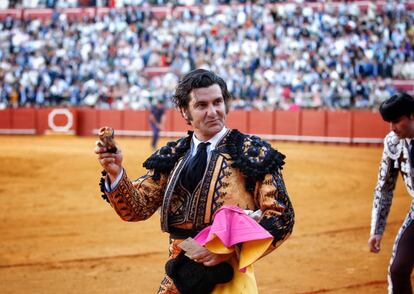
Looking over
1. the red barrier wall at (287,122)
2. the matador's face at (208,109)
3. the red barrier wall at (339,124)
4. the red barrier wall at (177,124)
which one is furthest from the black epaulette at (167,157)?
the red barrier wall at (177,124)

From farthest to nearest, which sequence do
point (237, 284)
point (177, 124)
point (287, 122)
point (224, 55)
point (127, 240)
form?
point (177, 124) → point (224, 55) → point (287, 122) → point (127, 240) → point (237, 284)

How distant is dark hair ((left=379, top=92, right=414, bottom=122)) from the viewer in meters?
3.24

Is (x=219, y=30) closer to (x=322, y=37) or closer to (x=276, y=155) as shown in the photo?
(x=322, y=37)

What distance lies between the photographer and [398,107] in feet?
10.6

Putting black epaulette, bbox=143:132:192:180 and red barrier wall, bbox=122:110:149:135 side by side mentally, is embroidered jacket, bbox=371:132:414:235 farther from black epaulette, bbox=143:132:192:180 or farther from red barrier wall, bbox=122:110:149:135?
red barrier wall, bbox=122:110:149:135

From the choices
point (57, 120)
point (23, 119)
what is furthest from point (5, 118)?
point (57, 120)

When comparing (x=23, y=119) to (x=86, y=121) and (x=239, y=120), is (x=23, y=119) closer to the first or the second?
(x=86, y=121)

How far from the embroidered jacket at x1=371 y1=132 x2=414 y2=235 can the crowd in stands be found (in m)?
16.0

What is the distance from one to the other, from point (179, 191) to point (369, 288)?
314 cm

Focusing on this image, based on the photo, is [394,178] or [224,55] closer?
[394,178]

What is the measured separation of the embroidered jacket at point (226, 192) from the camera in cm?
248

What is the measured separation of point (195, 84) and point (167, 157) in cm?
31

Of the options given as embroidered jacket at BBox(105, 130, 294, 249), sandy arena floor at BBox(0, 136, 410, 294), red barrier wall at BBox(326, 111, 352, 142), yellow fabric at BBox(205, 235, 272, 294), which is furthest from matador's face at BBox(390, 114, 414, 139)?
red barrier wall at BBox(326, 111, 352, 142)

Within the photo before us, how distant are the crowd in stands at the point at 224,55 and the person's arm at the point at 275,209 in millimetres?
17265
